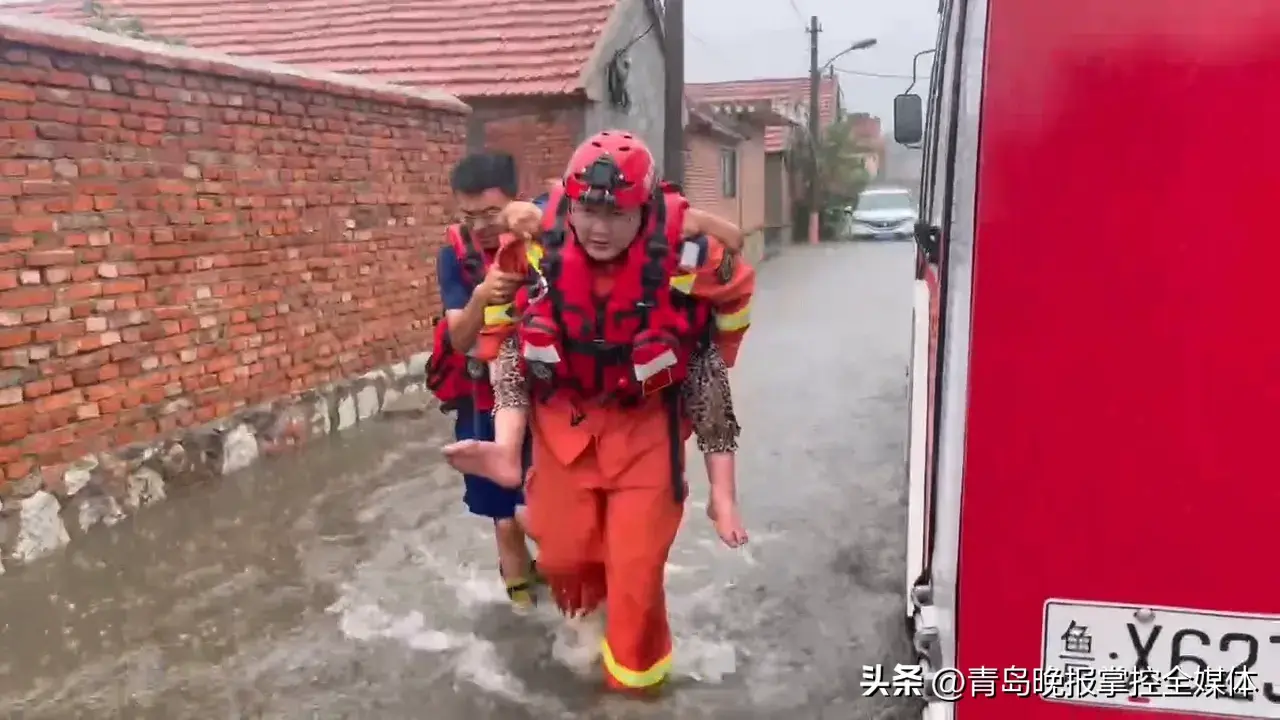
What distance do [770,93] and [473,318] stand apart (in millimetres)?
31447

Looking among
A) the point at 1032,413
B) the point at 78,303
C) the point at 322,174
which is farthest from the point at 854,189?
the point at 1032,413

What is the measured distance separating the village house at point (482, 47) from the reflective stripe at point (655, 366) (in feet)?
29.1

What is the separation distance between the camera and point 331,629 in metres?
4.25

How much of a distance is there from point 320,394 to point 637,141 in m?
4.52

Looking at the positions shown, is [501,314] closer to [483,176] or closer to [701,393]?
[701,393]

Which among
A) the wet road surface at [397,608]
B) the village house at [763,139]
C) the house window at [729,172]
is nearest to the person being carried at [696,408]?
the wet road surface at [397,608]

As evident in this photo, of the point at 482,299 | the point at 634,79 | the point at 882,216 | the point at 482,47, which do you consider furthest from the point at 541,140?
the point at 882,216

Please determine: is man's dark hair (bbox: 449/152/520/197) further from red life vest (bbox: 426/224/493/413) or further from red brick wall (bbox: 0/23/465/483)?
red brick wall (bbox: 0/23/465/483)

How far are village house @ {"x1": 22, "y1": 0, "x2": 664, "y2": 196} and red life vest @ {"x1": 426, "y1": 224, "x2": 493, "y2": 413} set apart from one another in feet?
25.6

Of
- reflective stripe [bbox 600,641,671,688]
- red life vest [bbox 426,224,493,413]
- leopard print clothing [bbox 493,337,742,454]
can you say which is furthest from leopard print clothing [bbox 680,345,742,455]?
red life vest [bbox 426,224,493,413]

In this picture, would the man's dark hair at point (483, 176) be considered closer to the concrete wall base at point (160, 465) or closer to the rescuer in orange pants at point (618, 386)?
the rescuer in orange pants at point (618, 386)

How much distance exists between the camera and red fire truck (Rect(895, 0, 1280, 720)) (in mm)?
1593

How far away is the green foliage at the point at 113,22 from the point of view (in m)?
12.3

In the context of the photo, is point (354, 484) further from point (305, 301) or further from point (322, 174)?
point (322, 174)
